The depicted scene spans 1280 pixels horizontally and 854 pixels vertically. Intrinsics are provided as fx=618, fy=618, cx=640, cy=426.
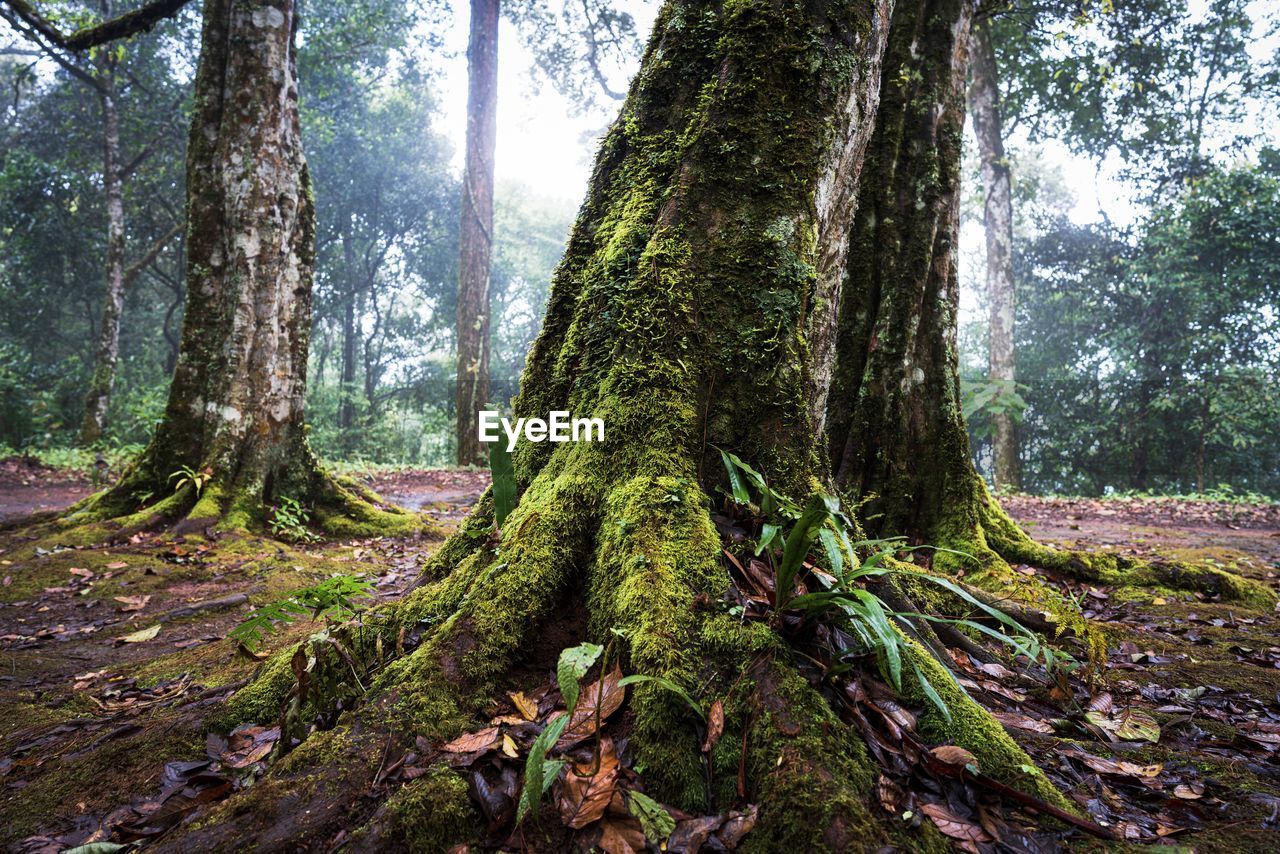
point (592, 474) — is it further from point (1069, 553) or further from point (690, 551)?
point (1069, 553)

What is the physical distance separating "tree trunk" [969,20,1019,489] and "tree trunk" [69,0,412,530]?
1237 centimetres

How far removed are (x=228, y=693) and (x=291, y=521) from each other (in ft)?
11.2

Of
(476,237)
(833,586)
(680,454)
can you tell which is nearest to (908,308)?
(680,454)

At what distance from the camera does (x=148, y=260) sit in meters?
15.3

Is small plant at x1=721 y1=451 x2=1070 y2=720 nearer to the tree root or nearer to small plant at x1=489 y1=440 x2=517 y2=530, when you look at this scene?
the tree root

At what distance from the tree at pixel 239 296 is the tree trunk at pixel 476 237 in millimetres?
7057

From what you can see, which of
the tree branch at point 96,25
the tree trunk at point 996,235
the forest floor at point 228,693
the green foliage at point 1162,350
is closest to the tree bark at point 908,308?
the forest floor at point 228,693

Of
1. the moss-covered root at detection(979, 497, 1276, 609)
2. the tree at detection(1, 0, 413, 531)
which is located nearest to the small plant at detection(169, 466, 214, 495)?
the tree at detection(1, 0, 413, 531)

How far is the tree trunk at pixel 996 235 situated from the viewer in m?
12.6

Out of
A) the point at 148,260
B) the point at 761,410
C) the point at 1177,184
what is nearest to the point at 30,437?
the point at 148,260

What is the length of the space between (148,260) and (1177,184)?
2656 cm

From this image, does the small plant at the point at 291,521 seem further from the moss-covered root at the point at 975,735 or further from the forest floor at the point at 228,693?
the moss-covered root at the point at 975,735

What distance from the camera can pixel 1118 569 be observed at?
434 cm

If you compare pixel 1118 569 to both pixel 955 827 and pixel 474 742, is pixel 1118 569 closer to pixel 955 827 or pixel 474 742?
pixel 955 827
